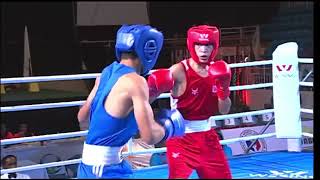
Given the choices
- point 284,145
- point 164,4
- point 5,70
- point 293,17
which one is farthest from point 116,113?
point 5,70

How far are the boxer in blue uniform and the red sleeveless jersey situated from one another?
43 cm

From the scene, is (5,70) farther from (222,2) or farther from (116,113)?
(116,113)

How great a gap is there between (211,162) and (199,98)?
25 cm

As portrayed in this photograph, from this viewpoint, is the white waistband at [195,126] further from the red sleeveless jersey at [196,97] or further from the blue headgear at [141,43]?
the blue headgear at [141,43]

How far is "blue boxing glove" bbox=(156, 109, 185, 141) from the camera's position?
1550 millimetres

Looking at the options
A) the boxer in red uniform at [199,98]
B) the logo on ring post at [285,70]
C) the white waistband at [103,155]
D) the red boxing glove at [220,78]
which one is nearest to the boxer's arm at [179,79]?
the boxer in red uniform at [199,98]

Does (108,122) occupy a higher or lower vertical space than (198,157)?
higher

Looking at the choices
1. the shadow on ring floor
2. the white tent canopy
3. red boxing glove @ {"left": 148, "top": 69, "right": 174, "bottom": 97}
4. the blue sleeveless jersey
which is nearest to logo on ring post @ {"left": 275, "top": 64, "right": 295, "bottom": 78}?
the shadow on ring floor

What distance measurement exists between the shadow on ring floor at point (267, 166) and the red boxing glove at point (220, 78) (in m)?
0.39

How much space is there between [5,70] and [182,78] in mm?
3378

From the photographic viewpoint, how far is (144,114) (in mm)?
1444

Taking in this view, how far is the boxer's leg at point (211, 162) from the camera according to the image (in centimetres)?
195

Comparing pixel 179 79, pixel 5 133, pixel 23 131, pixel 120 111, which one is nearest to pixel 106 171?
pixel 120 111

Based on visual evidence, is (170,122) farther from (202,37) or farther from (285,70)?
(285,70)
